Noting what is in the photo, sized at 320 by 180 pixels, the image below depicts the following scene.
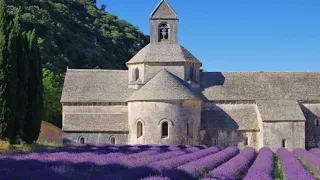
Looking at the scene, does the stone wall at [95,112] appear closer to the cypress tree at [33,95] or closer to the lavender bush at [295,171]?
the cypress tree at [33,95]

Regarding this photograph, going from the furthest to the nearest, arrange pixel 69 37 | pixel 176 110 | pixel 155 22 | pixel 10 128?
pixel 69 37 → pixel 155 22 → pixel 176 110 → pixel 10 128

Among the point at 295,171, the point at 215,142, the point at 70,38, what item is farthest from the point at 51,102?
the point at 295,171

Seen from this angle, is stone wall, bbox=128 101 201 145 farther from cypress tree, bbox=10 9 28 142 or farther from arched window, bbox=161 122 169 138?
cypress tree, bbox=10 9 28 142

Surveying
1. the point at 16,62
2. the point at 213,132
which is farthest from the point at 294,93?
the point at 16,62

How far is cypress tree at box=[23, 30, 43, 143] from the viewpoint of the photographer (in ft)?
118

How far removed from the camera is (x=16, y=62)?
105ft

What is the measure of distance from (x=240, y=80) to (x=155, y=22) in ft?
33.0

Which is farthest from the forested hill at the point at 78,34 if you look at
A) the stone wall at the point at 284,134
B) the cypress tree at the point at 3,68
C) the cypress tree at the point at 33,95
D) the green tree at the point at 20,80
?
the cypress tree at the point at 3,68

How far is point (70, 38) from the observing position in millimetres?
98812

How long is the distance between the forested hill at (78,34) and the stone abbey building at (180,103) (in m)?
29.9

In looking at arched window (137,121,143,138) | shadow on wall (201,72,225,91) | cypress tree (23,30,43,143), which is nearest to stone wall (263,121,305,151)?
shadow on wall (201,72,225,91)

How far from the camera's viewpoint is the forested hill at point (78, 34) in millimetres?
89000

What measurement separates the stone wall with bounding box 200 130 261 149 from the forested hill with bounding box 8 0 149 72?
119ft

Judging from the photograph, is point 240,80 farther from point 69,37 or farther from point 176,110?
point 69,37
